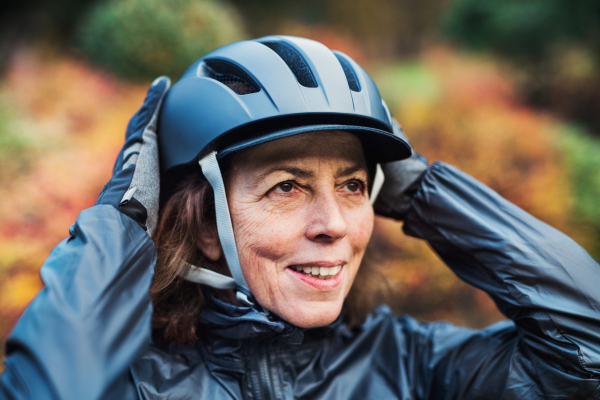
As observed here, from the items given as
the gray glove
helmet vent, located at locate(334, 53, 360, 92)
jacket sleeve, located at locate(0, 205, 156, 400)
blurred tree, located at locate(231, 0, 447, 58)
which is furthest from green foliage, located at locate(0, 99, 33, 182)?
blurred tree, located at locate(231, 0, 447, 58)

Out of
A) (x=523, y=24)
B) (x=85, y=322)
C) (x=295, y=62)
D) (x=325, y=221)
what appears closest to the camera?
(x=85, y=322)

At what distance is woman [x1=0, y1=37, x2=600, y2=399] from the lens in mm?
1764

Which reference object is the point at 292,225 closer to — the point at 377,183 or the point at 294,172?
the point at 294,172

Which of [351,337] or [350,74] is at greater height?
[350,74]

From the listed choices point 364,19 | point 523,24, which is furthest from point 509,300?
point 364,19

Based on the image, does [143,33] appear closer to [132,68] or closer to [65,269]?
[132,68]

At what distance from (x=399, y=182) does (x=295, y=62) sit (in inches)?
33.5

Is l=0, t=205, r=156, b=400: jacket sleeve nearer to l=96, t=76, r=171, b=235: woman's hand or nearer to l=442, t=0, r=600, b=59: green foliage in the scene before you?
l=96, t=76, r=171, b=235: woman's hand

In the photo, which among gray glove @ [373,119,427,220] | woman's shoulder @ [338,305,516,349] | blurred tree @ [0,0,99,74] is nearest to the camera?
woman's shoulder @ [338,305,516,349]

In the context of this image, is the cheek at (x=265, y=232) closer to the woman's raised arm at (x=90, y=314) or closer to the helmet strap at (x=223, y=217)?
the helmet strap at (x=223, y=217)

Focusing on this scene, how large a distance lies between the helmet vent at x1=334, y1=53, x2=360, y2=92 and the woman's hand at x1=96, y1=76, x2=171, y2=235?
0.94 meters

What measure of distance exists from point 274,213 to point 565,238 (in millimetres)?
1431

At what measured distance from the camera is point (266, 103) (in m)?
1.76

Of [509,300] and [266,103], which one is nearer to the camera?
[266,103]
